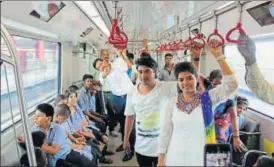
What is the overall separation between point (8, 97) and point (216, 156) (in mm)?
830

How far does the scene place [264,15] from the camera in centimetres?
257

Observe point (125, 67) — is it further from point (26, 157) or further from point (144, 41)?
point (26, 157)

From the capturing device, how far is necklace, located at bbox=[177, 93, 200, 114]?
1.22 meters

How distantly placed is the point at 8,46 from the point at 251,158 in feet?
4.68

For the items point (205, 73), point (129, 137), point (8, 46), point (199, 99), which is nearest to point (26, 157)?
point (8, 46)

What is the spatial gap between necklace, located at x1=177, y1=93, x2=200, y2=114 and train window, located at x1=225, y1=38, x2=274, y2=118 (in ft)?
0.81

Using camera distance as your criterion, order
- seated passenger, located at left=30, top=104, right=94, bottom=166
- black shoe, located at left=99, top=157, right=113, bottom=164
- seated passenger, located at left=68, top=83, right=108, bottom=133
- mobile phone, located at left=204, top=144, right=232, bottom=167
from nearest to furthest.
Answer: mobile phone, located at left=204, top=144, right=232, bottom=167, seated passenger, located at left=30, top=104, right=94, bottom=166, black shoe, located at left=99, top=157, right=113, bottom=164, seated passenger, located at left=68, top=83, right=108, bottom=133

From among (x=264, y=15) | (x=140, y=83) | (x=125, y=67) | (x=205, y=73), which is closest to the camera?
(x=205, y=73)

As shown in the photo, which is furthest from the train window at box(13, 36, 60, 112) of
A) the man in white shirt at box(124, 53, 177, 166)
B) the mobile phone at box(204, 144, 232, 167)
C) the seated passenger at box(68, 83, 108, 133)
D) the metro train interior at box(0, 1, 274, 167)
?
the seated passenger at box(68, 83, 108, 133)

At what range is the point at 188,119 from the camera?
120cm

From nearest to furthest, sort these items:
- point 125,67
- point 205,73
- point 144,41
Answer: point 205,73, point 125,67, point 144,41

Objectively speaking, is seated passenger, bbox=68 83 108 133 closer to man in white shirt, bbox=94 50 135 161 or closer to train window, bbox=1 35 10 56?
man in white shirt, bbox=94 50 135 161

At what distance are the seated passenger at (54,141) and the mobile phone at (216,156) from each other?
32.5 inches

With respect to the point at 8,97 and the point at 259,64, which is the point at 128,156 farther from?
the point at 259,64
